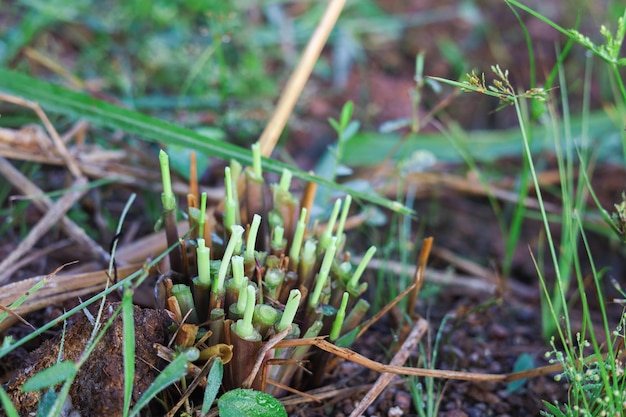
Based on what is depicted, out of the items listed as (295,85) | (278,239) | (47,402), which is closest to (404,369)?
(278,239)

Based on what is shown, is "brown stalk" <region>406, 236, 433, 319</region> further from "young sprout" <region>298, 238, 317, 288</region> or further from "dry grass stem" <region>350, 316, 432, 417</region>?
"young sprout" <region>298, 238, 317, 288</region>

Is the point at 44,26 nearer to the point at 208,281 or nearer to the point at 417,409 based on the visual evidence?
the point at 208,281

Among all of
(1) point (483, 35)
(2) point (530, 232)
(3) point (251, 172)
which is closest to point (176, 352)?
(3) point (251, 172)

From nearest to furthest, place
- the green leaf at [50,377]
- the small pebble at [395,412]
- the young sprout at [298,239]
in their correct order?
the green leaf at [50,377], the young sprout at [298,239], the small pebble at [395,412]

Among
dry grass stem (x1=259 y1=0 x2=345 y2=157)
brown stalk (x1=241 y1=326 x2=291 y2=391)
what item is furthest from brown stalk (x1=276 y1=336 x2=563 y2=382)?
dry grass stem (x1=259 y1=0 x2=345 y2=157)

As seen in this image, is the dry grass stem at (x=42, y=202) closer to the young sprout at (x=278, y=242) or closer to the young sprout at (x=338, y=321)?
the young sprout at (x=278, y=242)

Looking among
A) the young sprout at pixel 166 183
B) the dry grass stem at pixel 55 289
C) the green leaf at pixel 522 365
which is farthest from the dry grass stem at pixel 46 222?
the green leaf at pixel 522 365
